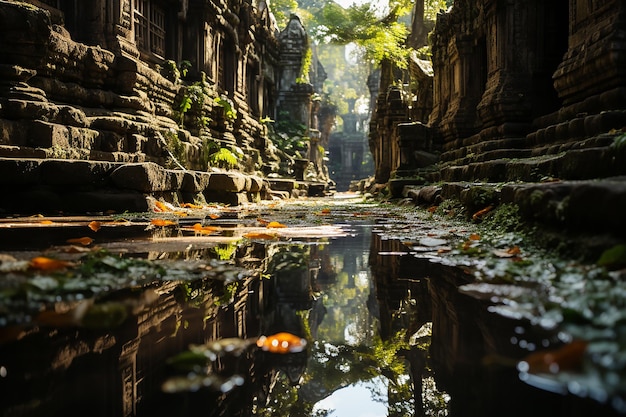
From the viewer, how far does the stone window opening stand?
12453 mm

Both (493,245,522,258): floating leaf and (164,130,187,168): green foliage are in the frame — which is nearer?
(493,245,522,258): floating leaf

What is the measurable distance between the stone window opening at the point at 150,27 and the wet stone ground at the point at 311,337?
11.5 metres

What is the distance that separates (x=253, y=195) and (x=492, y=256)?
8.45 metres

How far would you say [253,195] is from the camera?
34.6 feet

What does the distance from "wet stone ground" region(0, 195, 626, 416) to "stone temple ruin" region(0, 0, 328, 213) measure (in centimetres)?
329

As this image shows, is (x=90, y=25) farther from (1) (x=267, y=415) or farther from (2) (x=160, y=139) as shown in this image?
(1) (x=267, y=415)

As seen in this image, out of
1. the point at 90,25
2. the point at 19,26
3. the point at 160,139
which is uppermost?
the point at 90,25

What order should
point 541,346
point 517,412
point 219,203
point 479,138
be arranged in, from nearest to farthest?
point 517,412 < point 541,346 < point 219,203 < point 479,138

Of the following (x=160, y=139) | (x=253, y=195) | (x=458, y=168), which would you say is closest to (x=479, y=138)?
(x=458, y=168)

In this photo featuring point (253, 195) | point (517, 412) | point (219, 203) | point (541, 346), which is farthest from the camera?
point (253, 195)

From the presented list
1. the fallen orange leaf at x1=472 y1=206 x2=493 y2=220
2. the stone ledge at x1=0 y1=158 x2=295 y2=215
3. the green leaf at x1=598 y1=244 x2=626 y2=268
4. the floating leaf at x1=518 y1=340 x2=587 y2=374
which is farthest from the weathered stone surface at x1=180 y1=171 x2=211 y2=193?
the floating leaf at x1=518 y1=340 x2=587 y2=374

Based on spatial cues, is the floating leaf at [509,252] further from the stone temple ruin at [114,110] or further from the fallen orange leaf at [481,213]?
the stone temple ruin at [114,110]

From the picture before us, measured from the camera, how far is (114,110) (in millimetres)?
8859

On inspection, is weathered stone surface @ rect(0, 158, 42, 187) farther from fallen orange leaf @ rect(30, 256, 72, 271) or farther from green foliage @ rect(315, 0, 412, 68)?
green foliage @ rect(315, 0, 412, 68)
